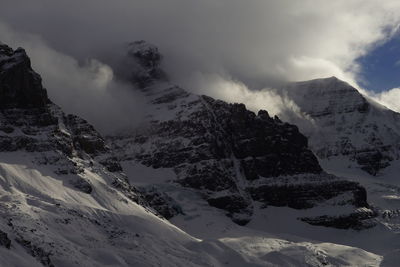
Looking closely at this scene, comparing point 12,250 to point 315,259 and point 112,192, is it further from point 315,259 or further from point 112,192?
point 315,259

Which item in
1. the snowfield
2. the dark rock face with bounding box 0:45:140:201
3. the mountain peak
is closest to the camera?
the snowfield

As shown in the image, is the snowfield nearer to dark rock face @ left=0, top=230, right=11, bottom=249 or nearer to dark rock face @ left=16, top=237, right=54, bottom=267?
dark rock face @ left=16, top=237, right=54, bottom=267

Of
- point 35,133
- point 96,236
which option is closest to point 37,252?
point 96,236

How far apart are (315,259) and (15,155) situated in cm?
7686

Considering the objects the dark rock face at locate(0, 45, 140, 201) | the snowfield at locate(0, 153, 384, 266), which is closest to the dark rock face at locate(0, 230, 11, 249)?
the snowfield at locate(0, 153, 384, 266)

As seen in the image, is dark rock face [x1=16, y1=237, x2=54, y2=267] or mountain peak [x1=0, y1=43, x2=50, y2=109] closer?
dark rock face [x1=16, y1=237, x2=54, y2=267]

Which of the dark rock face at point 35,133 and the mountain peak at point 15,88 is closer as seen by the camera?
the dark rock face at point 35,133

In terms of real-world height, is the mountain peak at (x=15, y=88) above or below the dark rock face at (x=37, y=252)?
above

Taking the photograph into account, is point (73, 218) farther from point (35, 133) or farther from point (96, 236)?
point (35, 133)

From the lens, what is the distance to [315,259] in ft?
580

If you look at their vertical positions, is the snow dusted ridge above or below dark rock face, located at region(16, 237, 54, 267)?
above

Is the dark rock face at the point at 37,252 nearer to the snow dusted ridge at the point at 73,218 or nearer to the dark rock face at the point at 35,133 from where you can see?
the snow dusted ridge at the point at 73,218

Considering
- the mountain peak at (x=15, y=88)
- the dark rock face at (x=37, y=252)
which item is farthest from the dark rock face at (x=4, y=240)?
the mountain peak at (x=15, y=88)

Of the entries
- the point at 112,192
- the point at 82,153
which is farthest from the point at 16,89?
the point at 112,192
